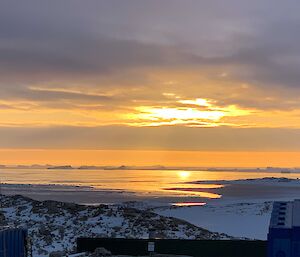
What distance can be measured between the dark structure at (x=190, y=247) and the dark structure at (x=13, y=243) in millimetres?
1873

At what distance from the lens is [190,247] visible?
1625 cm

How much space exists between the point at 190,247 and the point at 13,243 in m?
4.78

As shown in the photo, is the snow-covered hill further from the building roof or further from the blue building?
the blue building

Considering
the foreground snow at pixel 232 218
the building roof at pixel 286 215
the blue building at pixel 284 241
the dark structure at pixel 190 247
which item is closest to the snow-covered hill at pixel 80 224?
the foreground snow at pixel 232 218

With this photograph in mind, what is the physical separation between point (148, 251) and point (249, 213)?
61.2ft

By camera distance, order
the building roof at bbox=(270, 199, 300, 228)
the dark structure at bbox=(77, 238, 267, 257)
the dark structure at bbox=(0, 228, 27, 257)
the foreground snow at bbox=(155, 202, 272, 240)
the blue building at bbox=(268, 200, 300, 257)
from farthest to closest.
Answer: the foreground snow at bbox=(155, 202, 272, 240) → the dark structure at bbox=(0, 228, 27, 257) → the dark structure at bbox=(77, 238, 267, 257) → the building roof at bbox=(270, 199, 300, 228) → the blue building at bbox=(268, 200, 300, 257)

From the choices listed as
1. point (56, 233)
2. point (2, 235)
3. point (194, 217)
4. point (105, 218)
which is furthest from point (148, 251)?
point (194, 217)

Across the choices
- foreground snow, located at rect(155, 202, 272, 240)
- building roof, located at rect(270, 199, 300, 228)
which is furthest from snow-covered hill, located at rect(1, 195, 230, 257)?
building roof, located at rect(270, 199, 300, 228)

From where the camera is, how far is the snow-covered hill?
2395 centimetres

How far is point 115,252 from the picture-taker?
16.8 meters

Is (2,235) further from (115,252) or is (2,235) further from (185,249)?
(185,249)

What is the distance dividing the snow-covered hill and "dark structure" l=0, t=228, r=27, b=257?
17.8ft

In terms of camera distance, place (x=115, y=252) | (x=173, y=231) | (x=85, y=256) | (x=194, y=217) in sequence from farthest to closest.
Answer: (x=194, y=217) < (x=173, y=231) < (x=115, y=252) < (x=85, y=256)

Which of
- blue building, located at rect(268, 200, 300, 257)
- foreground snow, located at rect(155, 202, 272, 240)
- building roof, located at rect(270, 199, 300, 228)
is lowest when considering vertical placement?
foreground snow, located at rect(155, 202, 272, 240)
